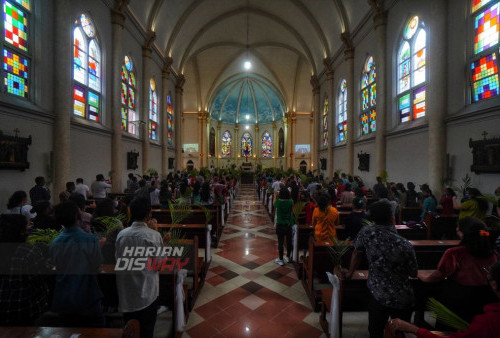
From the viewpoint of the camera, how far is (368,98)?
43.2 ft

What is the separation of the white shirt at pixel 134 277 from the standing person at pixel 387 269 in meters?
1.98

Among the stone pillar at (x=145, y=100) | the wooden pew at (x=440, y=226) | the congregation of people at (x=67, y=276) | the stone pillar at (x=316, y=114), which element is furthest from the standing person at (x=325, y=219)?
the stone pillar at (x=316, y=114)

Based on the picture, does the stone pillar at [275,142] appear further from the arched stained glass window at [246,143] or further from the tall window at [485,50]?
the tall window at [485,50]

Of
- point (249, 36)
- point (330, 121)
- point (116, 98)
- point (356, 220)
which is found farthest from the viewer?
point (249, 36)

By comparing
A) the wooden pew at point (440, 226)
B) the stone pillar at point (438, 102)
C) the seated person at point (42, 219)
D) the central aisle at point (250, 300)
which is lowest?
the central aisle at point (250, 300)

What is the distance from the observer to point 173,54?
720 inches

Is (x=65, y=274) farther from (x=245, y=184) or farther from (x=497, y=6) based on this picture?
(x=245, y=184)

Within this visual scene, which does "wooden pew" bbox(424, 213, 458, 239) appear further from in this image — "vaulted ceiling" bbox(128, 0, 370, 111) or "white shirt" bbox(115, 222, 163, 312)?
"vaulted ceiling" bbox(128, 0, 370, 111)

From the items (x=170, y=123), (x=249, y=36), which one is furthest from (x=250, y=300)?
(x=249, y=36)

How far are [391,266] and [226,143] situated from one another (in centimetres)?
3409

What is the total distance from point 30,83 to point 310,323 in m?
9.19

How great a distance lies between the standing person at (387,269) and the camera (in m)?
2.13

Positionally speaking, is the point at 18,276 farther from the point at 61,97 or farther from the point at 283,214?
the point at 61,97

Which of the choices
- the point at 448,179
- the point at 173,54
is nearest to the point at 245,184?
the point at 173,54
